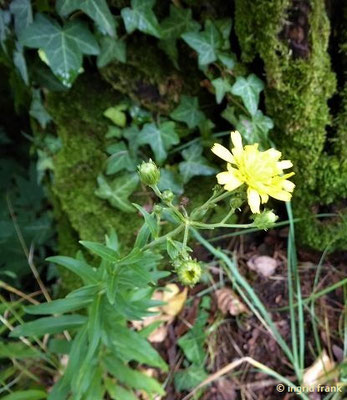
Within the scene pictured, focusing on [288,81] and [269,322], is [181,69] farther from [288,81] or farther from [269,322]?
[269,322]

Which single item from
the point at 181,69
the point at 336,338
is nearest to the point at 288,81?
the point at 181,69

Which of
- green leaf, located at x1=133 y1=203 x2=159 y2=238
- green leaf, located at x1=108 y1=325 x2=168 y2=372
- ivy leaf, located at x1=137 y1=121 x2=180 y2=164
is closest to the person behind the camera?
green leaf, located at x1=133 y1=203 x2=159 y2=238

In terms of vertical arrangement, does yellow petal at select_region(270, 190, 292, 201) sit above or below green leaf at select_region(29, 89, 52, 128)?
above

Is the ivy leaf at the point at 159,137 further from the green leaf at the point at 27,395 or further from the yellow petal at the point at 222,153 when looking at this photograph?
the green leaf at the point at 27,395

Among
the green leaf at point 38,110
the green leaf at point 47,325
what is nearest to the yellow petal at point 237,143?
the green leaf at point 47,325

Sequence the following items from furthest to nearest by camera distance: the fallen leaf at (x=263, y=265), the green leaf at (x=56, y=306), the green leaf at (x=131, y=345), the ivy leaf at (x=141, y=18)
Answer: the fallen leaf at (x=263, y=265) → the ivy leaf at (x=141, y=18) → the green leaf at (x=131, y=345) → the green leaf at (x=56, y=306)

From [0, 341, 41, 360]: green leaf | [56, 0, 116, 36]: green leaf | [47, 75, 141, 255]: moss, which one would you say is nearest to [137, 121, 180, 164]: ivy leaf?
[47, 75, 141, 255]: moss

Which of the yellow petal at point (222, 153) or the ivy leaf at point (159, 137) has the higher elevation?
the yellow petal at point (222, 153)

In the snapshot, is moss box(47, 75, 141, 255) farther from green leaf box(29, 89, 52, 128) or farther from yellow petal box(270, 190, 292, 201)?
yellow petal box(270, 190, 292, 201)
